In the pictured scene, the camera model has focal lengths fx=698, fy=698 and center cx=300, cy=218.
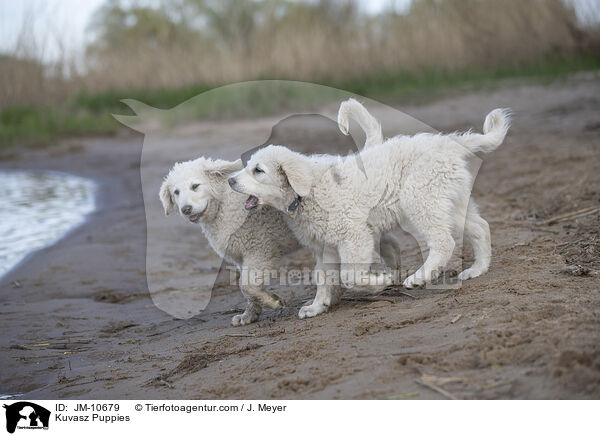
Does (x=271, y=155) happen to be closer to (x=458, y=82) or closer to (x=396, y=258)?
(x=396, y=258)

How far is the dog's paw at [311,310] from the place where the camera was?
16.7 ft

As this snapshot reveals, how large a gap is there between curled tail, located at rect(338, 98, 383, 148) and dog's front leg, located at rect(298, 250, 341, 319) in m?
1.05

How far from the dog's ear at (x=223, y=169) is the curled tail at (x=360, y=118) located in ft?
2.94

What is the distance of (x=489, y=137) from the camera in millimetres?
5160

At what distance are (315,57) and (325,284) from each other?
13.3m

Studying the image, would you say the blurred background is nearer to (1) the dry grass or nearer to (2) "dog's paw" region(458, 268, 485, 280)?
(1) the dry grass

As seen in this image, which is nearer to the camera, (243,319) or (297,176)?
(297,176)

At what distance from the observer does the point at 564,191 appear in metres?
7.16

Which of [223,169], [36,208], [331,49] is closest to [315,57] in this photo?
[331,49]

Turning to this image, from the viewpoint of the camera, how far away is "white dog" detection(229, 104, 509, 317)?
4.97 meters
